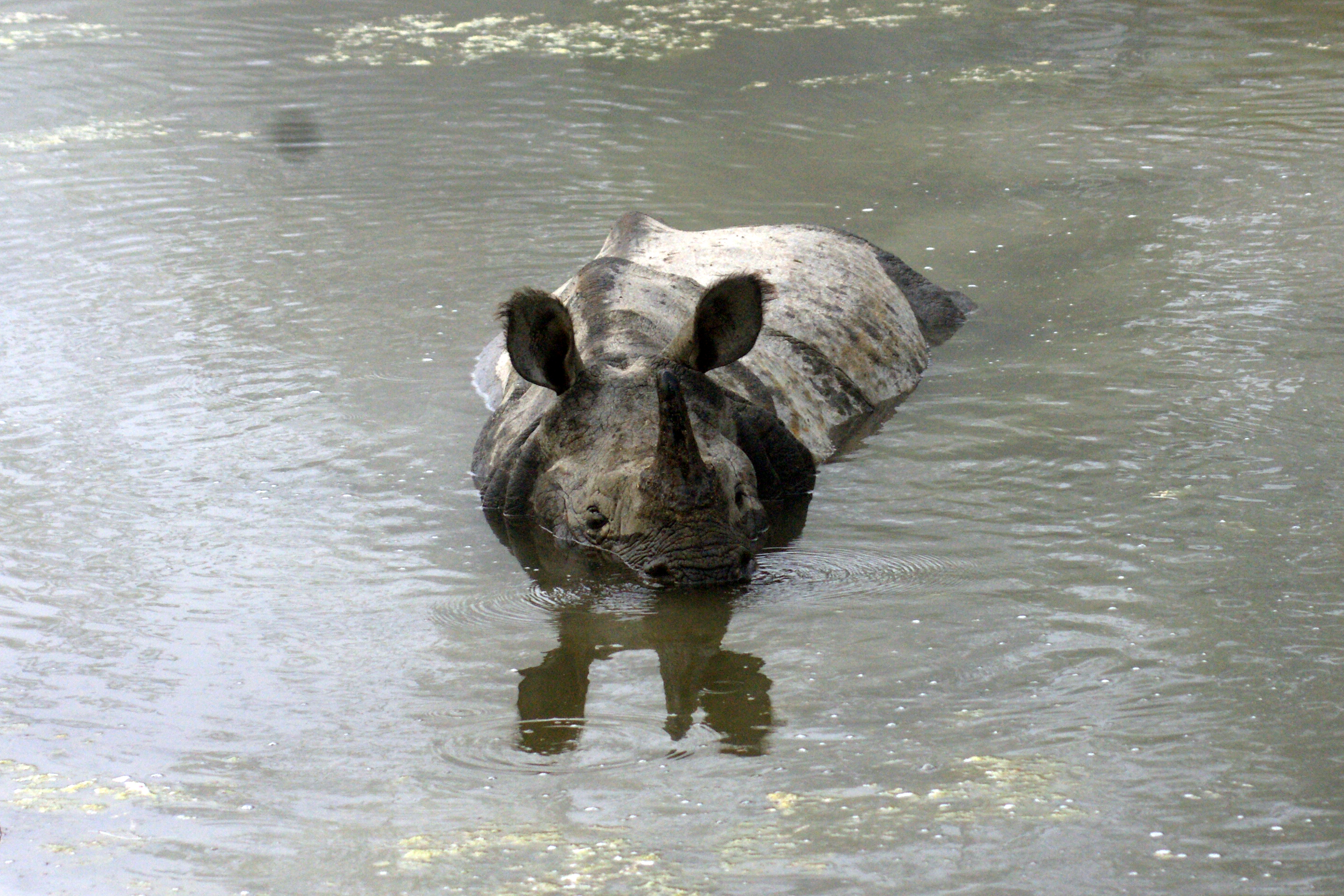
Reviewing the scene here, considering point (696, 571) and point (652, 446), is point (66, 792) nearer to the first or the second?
point (696, 571)

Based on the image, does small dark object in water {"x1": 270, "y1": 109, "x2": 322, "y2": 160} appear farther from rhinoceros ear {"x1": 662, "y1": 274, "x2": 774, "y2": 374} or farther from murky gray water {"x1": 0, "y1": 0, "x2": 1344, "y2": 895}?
rhinoceros ear {"x1": 662, "y1": 274, "x2": 774, "y2": 374}

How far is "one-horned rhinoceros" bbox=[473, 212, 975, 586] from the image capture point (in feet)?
20.6

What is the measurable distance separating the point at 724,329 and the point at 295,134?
9491 millimetres

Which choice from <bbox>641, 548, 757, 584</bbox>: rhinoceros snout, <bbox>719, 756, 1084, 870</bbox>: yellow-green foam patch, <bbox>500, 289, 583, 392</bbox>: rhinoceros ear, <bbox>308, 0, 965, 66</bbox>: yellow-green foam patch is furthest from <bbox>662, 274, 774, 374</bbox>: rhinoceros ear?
<bbox>308, 0, 965, 66</bbox>: yellow-green foam patch

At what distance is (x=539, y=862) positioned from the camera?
14.1 feet

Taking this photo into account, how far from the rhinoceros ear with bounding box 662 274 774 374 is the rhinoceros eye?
90 centimetres

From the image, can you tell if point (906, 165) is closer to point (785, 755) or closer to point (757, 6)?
point (757, 6)

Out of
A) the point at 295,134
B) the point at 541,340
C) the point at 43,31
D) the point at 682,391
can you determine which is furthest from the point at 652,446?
the point at 43,31

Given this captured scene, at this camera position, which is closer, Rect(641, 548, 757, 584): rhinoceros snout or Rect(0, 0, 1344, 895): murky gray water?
Rect(0, 0, 1344, 895): murky gray water

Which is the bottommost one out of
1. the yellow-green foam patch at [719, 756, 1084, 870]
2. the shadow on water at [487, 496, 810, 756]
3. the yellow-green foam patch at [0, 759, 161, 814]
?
the shadow on water at [487, 496, 810, 756]

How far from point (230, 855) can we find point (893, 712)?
2.07 meters

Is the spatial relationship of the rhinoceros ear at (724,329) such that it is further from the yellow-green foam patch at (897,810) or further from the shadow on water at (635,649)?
the yellow-green foam patch at (897,810)

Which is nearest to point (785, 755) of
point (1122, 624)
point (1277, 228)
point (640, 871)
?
point (640, 871)

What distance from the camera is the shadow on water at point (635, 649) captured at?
5.20m
